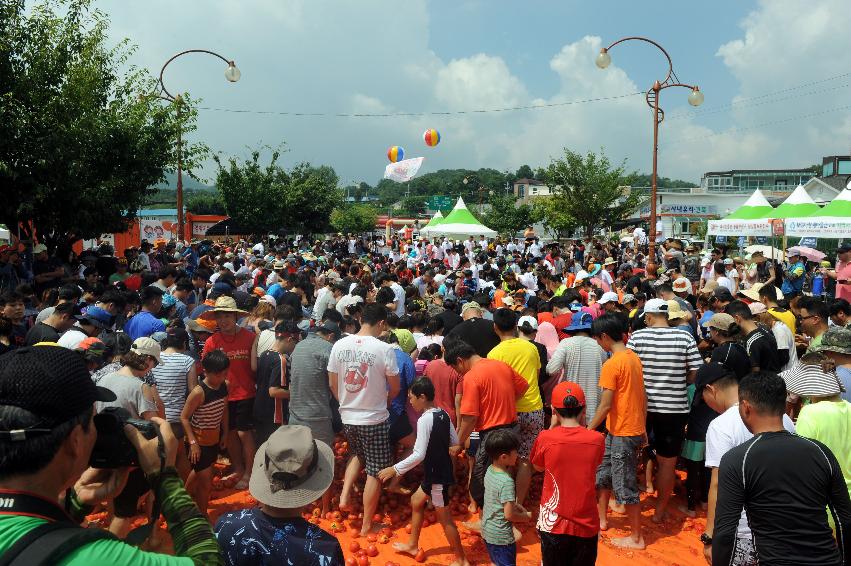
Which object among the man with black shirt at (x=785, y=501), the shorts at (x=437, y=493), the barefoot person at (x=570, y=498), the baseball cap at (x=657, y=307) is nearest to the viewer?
the man with black shirt at (x=785, y=501)

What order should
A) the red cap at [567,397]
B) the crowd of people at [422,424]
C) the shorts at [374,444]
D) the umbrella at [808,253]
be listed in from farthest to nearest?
1. the umbrella at [808,253]
2. the shorts at [374,444]
3. the red cap at [567,397]
4. the crowd of people at [422,424]

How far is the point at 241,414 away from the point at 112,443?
425 cm

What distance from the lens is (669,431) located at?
5.11 metres

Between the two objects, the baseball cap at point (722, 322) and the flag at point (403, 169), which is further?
the flag at point (403, 169)

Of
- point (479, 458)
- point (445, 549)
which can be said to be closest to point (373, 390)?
point (479, 458)

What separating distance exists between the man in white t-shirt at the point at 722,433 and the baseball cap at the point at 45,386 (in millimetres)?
2902

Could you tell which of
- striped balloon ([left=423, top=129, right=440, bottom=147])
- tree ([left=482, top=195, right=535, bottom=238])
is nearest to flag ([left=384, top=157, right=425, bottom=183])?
striped balloon ([left=423, top=129, right=440, bottom=147])

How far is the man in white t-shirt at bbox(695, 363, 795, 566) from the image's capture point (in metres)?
2.79

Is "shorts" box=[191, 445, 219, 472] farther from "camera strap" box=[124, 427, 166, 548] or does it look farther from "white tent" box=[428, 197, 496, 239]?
"white tent" box=[428, 197, 496, 239]

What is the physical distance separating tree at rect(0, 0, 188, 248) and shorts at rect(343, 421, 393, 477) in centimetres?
899

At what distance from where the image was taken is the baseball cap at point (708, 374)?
470cm

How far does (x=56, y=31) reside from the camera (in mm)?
11477

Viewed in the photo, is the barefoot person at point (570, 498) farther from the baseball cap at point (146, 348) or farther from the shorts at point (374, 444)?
the baseball cap at point (146, 348)

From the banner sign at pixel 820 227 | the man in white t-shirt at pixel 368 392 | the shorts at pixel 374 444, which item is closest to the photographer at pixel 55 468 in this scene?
the man in white t-shirt at pixel 368 392
